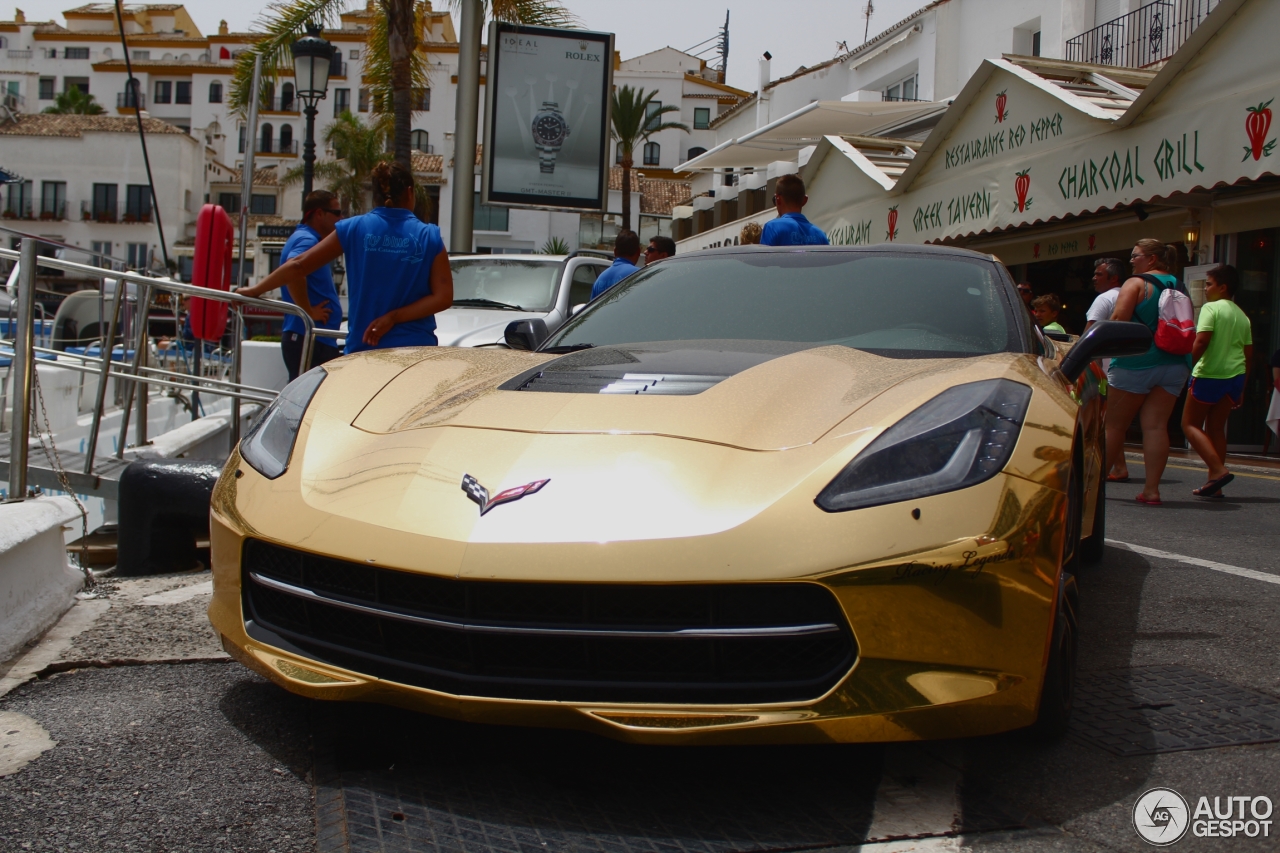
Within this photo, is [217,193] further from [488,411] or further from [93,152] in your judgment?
[488,411]

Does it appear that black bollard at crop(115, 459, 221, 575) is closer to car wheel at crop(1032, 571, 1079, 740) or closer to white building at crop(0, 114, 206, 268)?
car wheel at crop(1032, 571, 1079, 740)

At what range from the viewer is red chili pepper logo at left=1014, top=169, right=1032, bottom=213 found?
1230 cm

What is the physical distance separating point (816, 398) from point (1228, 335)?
243 inches

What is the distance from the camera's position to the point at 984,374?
2.46m


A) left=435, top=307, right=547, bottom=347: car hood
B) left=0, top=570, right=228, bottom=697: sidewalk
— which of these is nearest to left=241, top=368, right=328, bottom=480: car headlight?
left=0, top=570, right=228, bottom=697: sidewalk

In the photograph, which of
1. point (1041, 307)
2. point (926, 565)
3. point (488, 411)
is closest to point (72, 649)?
point (488, 411)

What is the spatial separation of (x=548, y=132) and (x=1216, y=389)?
8.70m

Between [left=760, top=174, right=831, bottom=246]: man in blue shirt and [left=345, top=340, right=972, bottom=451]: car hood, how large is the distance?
3643mm

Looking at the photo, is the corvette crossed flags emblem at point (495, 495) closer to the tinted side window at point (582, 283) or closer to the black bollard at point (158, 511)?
the black bollard at point (158, 511)

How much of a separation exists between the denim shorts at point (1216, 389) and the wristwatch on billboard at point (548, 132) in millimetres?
8421

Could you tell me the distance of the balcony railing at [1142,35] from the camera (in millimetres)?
19984

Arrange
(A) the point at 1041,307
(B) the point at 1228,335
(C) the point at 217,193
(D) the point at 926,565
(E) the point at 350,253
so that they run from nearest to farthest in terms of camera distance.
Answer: (D) the point at 926,565 < (E) the point at 350,253 < (B) the point at 1228,335 < (A) the point at 1041,307 < (C) the point at 217,193

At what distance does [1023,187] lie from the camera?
12.4 m

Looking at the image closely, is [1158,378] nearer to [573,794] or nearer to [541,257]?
[541,257]
